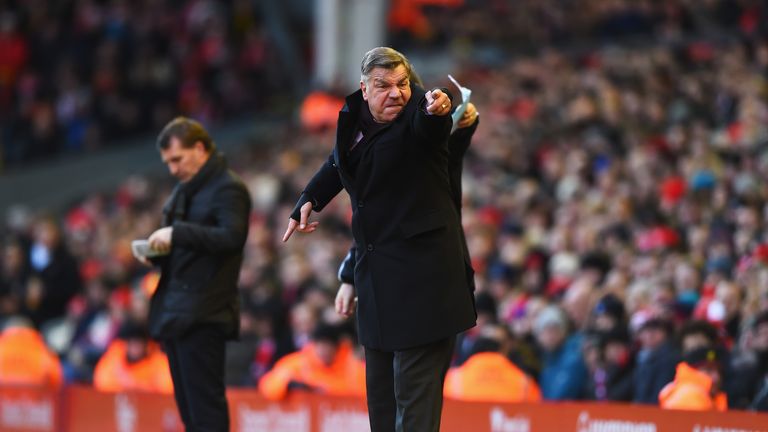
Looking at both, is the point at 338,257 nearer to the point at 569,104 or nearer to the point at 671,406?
the point at 569,104

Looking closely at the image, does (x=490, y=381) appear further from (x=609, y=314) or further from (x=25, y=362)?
(x=25, y=362)

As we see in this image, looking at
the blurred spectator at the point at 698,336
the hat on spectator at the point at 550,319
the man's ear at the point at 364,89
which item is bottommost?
the hat on spectator at the point at 550,319

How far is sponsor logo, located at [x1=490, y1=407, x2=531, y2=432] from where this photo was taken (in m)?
8.36

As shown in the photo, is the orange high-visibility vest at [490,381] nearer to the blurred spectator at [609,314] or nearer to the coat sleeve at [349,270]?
the blurred spectator at [609,314]

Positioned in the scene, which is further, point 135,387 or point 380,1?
point 380,1

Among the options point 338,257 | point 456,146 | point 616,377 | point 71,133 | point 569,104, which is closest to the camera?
point 456,146

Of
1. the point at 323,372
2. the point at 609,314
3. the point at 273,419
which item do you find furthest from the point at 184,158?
the point at 609,314

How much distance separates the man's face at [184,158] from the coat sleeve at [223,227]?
235 millimetres

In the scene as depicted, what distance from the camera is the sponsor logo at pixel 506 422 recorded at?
8.36 m

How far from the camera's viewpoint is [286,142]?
821 inches

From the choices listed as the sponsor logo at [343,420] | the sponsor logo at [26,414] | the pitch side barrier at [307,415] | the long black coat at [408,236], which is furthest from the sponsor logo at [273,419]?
the long black coat at [408,236]

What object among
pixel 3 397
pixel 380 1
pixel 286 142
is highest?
pixel 380 1

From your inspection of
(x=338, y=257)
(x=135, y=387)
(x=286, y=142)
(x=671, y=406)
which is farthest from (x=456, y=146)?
(x=286, y=142)

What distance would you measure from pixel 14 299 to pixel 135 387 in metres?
4.64
